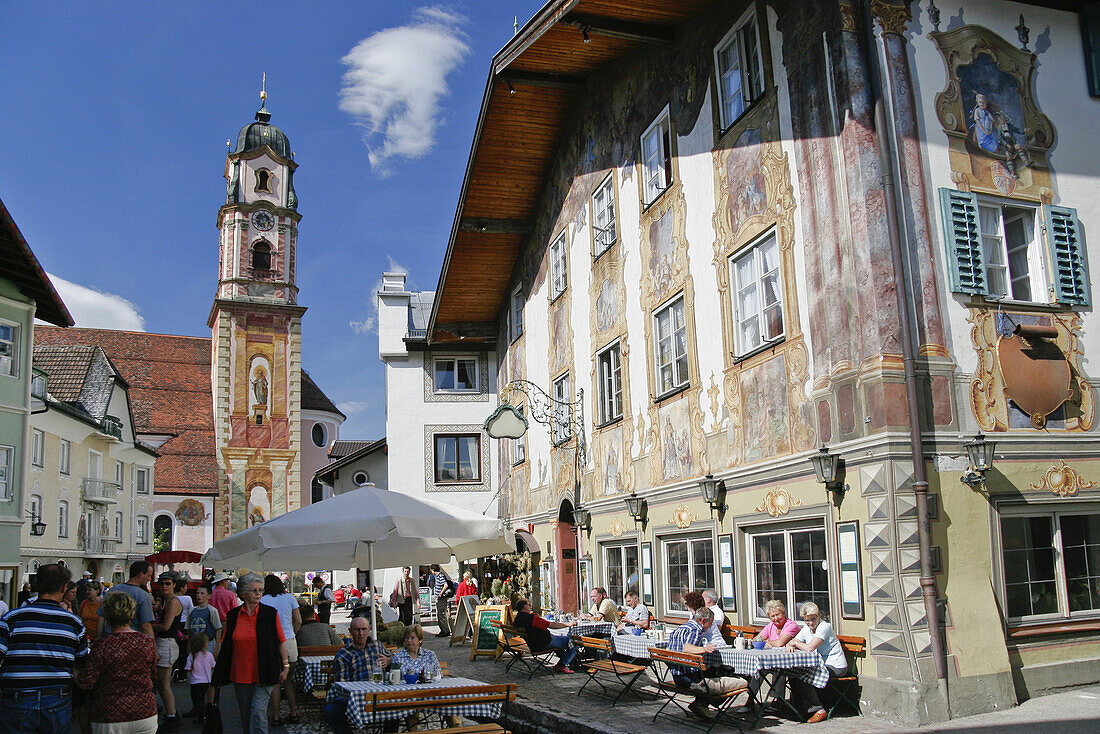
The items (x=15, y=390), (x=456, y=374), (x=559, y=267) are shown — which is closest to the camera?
(x=559, y=267)

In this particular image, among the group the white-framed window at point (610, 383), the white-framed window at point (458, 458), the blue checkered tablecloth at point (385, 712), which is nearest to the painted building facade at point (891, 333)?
the white-framed window at point (610, 383)

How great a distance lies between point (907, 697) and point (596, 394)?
9.97 m

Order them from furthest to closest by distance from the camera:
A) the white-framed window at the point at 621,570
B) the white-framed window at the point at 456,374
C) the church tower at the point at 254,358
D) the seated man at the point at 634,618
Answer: the church tower at the point at 254,358 < the white-framed window at the point at 456,374 < the white-framed window at the point at 621,570 < the seated man at the point at 634,618

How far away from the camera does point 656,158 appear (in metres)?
16.1

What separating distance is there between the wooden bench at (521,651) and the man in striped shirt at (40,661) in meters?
8.01

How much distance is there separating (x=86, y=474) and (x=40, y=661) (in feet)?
102

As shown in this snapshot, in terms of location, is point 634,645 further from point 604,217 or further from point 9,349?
point 9,349

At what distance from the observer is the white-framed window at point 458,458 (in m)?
29.7

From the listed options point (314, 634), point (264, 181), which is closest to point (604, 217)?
point (314, 634)

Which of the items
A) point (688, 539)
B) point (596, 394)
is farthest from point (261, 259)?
point (688, 539)

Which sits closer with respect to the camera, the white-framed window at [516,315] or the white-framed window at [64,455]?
the white-framed window at [516,315]

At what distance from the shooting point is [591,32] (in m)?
16.4

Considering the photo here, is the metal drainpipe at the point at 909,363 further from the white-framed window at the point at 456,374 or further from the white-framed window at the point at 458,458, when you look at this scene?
the white-framed window at the point at 458,458

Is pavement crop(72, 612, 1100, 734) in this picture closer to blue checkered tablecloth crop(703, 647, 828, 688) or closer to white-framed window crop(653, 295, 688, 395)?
blue checkered tablecloth crop(703, 647, 828, 688)
